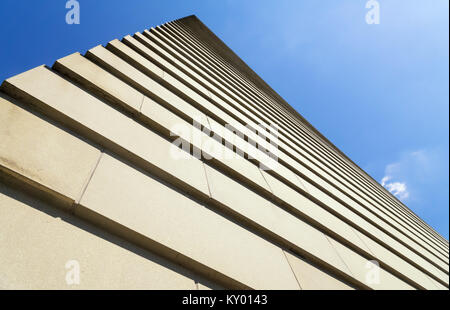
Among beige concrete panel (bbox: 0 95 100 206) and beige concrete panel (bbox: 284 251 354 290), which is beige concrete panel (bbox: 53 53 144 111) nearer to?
beige concrete panel (bbox: 0 95 100 206)

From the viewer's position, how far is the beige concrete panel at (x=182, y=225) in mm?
1687

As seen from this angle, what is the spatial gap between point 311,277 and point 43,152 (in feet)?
8.67

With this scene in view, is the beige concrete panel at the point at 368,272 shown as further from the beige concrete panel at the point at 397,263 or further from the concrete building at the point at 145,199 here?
the beige concrete panel at the point at 397,263

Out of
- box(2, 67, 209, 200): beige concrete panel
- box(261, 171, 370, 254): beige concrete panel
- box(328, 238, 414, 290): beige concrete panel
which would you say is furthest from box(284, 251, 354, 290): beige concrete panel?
box(2, 67, 209, 200): beige concrete panel

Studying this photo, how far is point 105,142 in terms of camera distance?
2158 mm

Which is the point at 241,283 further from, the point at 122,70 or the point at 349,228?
the point at 349,228


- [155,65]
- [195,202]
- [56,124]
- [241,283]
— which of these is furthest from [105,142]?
[155,65]

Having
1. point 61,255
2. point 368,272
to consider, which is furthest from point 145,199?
point 368,272

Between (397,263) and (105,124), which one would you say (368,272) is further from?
(105,124)

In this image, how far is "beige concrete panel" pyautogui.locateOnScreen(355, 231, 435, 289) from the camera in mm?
4345

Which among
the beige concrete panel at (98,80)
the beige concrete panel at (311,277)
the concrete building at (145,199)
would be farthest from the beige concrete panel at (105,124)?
the beige concrete panel at (311,277)

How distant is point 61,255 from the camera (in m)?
1.27

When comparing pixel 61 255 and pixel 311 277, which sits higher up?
pixel 61 255
